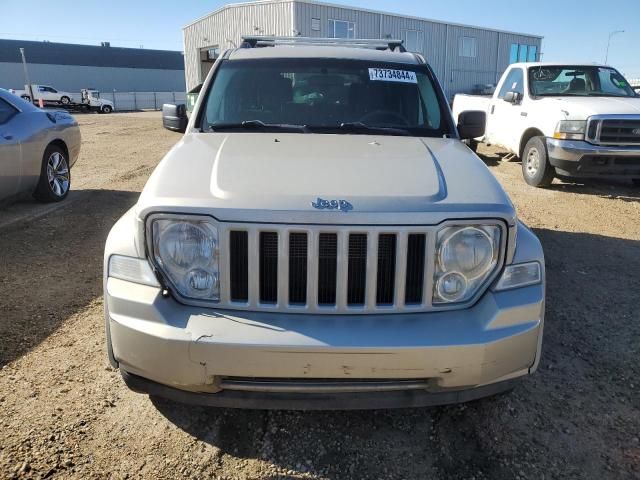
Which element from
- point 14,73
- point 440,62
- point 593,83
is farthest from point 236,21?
point 14,73

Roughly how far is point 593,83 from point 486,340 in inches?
335

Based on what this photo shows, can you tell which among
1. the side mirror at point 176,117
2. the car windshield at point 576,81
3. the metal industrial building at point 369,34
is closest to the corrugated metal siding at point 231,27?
the metal industrial building at point 369,34

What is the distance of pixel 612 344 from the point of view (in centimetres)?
345

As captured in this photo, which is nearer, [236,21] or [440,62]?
[236,21]

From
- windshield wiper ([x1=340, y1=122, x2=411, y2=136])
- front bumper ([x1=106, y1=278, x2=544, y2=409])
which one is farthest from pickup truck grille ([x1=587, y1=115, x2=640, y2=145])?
front bumper ([x1=106, y1=278, x2=544, y2=409])

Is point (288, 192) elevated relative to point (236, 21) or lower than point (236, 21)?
lower

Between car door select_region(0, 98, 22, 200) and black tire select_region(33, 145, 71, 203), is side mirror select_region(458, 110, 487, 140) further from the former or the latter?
black tire select_region(33, 145, 71, 203)

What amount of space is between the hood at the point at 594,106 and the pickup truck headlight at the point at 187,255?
718 centimetres

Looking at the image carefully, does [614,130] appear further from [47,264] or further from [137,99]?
[137,99]

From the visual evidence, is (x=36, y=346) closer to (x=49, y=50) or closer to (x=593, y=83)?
(x=593, y=83)

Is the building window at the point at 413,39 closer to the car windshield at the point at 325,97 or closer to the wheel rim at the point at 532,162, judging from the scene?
the wheel rim at the point at 532,162

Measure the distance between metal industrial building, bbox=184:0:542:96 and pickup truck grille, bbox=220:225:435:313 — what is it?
21078 millimetres

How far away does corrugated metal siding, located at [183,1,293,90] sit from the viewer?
22312 mm

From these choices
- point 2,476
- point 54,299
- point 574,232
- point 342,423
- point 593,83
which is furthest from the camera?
point 593,83
